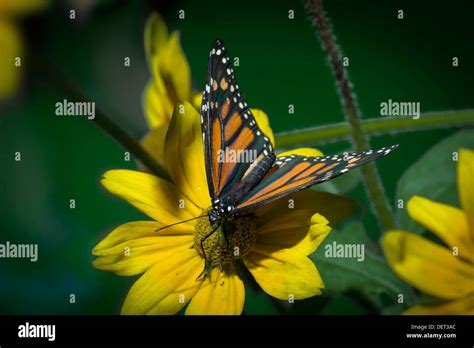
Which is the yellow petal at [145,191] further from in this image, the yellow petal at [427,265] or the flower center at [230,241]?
the yellow petal at [427,265]

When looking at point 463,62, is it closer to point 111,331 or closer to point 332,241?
point 332,241

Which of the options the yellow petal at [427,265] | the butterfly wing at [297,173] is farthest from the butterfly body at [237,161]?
the yellow petal at [427,265]

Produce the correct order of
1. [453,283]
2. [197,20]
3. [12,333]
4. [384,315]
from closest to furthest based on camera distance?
1. [453,283]
2. [384,315]
3. [12,333]
4. [197,20]

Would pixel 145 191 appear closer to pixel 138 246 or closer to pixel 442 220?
pixel 138 246

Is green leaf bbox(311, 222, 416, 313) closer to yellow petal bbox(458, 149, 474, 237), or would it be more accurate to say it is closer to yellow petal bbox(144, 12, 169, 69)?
yellow petal bbox(458, 149, 474, 237)

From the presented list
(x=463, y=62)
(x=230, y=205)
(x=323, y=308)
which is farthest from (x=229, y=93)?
(x=463, y=62)

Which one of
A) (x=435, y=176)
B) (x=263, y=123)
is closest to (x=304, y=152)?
(x=263, y=123)
